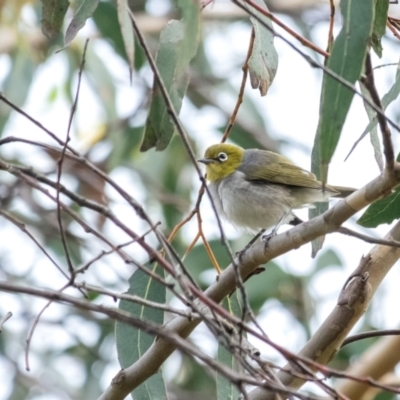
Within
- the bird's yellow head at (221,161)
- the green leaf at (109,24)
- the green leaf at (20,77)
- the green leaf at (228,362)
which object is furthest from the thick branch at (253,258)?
the green leaf at (20,77)

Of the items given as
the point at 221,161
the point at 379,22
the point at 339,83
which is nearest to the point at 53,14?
the point at 379,22

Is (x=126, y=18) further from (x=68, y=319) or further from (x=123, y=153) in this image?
(x=68, y=319)

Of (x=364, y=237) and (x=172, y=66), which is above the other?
(x=172, y=66)

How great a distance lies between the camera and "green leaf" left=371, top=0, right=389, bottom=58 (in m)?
2.48

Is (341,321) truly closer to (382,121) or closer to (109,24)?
(382,121)

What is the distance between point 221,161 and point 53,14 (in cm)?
192

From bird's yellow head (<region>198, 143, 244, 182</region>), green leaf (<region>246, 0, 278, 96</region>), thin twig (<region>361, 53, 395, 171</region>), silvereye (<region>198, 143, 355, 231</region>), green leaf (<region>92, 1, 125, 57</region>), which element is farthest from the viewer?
green leaf (<region>92, 1, 125, 57</region>)

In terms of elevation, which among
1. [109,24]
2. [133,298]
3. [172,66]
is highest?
[109,24]

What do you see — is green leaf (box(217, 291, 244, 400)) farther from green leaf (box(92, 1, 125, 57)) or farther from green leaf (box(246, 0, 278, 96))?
green leaf (box(92, 1, 125, 57))

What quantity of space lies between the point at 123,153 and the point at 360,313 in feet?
11.3

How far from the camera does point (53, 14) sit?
8.87 ft

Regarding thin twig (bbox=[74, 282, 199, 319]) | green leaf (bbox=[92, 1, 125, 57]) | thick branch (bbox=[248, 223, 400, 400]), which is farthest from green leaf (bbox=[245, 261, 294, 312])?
thin twig (bbox=[74, 282, 199, 319])

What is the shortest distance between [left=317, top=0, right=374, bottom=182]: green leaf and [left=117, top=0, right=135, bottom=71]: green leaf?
1.57 ft

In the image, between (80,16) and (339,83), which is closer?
(339,83)
